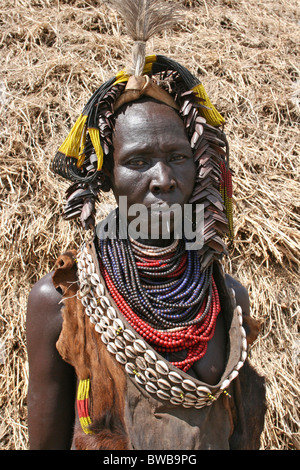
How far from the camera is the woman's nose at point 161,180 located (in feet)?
4.82

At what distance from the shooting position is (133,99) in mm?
1604

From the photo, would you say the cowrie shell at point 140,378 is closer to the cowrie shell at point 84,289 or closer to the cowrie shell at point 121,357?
the cowrie shell at point 121,357

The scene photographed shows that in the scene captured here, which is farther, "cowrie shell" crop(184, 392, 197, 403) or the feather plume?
the feather plume

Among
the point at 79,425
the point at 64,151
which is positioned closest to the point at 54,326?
the point at 79,425

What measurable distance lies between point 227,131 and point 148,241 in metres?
2.17

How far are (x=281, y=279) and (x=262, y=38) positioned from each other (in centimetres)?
243

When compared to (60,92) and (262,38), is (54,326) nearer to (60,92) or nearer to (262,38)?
(60,92)

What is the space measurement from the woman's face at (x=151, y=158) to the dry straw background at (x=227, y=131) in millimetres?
901

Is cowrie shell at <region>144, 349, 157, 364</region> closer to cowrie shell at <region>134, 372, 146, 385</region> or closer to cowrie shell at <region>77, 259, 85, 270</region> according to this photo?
cowrie shell at <region>134, 372, 146, 385</region>

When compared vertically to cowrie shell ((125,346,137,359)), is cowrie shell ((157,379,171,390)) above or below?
below

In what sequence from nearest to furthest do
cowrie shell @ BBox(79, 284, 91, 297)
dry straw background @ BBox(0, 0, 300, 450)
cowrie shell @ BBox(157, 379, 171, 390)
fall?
cowrie shell @ BBox(157, 379, 171, 390), cowrie shell @ BBox(79, 284, 91, 297), dry straw background @ BBox(0, 0, 300, 450)

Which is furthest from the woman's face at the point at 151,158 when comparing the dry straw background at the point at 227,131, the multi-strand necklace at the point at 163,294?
the dry straw background at the point at 227,131

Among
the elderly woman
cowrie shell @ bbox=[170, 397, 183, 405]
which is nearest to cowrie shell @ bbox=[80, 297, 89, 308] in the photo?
the elderly woman

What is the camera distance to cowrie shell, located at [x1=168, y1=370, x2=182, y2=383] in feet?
4.73
